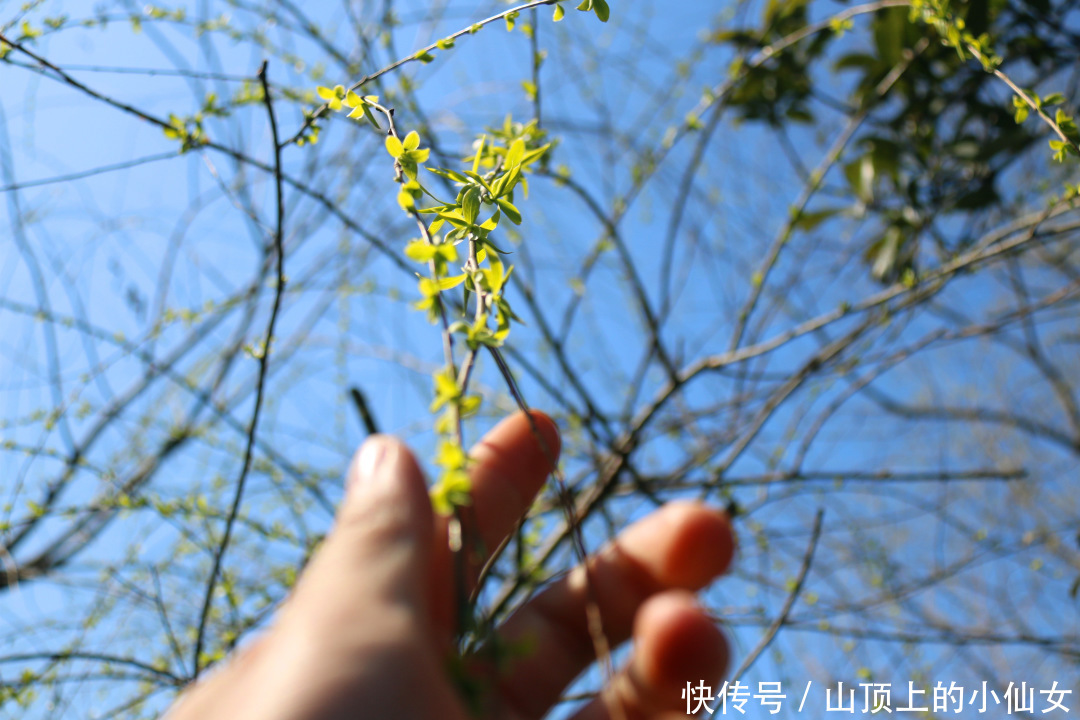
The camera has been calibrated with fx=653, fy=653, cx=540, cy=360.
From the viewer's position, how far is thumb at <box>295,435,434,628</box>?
412mm

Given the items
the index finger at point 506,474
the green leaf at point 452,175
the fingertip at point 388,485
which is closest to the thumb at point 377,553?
the fingertip at point 388,485

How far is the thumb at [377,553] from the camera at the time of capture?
0.41m

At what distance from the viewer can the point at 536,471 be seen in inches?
25.6

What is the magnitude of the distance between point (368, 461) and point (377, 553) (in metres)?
0.10

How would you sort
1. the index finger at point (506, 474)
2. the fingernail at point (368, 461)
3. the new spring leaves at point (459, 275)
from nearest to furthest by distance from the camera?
the new spring leaves at point (459, 275) < the fingernail at point (368, 461) < the index finger at point (506, 474)

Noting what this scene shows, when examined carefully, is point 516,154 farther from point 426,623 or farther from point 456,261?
point 426,623

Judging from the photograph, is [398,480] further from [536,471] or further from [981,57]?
[981,57]

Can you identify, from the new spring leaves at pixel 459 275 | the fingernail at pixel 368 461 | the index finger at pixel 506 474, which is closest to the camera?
the new spring leaves at pixel 459 275

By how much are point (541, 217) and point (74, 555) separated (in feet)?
5.39

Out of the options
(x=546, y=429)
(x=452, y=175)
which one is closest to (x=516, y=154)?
(x=452, y=175)

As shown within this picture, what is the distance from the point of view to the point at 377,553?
43cm

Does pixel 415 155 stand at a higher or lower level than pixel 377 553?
higher

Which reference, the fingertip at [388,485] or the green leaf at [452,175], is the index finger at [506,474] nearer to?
the fingertip at [388,485]

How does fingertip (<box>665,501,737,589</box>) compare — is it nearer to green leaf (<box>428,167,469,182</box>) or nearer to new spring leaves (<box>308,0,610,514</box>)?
new spring leaves (<box>308,0,610,514</box>)
